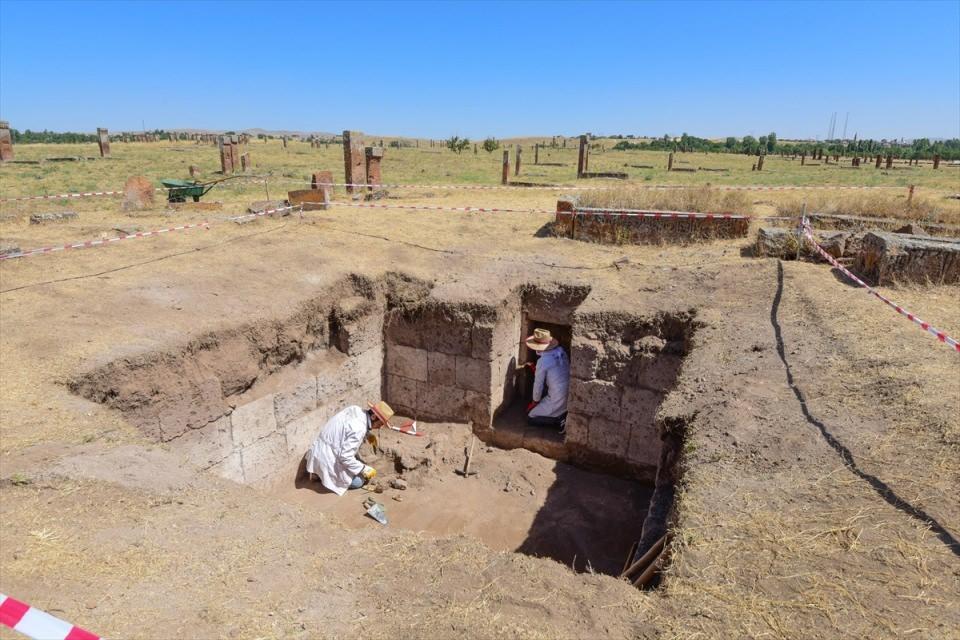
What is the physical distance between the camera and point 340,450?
7668mm

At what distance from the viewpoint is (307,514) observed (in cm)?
435

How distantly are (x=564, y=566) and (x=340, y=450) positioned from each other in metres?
4.63

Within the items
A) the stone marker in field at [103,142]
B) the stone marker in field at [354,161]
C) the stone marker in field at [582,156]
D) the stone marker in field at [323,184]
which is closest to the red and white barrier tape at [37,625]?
the stone marker in field at [323,184]

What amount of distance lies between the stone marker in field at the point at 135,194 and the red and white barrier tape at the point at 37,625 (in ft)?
46.3

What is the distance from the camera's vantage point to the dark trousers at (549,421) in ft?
29.8

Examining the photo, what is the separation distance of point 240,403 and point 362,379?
2.27 meters

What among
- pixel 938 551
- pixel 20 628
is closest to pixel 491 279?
pixel 938 551

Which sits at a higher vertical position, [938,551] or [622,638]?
[938,551]

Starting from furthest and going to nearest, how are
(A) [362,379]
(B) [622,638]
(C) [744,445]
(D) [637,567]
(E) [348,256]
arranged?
(E) [348,256] < (A) [362,379] < (C) [744,445] < (D) [637,567] < (B) [622,638]

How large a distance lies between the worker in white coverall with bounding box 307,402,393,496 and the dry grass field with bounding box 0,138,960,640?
408 millimetres

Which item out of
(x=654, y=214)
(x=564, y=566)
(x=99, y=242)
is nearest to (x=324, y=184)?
(x=99, y=242)

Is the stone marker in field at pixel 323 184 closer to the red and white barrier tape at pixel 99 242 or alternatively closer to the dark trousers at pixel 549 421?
the red and white barrier tape at pixel 99 242

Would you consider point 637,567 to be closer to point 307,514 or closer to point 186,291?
point 307,514

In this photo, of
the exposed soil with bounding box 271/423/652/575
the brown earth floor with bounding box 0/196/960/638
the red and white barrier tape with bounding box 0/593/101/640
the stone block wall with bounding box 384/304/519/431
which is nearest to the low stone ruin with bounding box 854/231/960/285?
the brown earth floor with bounding box 0/196/960/638
